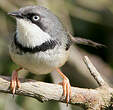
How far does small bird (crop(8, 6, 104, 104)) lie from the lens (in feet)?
14.4

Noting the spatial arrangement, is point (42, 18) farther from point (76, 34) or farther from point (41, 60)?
point (76, 34)

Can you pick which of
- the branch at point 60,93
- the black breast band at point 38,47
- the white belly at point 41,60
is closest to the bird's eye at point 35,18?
the black breast band at point 38,47

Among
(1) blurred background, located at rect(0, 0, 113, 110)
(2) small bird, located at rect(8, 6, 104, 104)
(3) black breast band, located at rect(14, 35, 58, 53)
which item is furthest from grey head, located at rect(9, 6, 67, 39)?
(1) blurred background, located at rect(0, 0, 113, 110)

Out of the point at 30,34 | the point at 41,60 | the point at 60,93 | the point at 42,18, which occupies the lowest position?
the point at 60,93

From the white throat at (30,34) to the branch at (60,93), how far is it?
21.4 inches

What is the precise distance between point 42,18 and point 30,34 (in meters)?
0.32

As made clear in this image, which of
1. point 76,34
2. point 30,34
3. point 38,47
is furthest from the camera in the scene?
point 76,34

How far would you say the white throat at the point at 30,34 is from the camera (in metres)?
4.37

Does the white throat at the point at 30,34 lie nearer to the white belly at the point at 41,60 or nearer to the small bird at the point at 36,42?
the small bird at the point at 36,42

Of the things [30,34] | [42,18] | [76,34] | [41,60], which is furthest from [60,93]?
[76,34]

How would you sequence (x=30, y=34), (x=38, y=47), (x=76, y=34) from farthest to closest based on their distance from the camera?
(x=76, y=34)
(x=38, y=47)
(x=30, y=34)

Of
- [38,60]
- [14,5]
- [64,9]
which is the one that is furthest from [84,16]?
[38,60]

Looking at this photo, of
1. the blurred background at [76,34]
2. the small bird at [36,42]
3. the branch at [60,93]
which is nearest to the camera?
the branch at [60,93]

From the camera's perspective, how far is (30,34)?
4402 millimetres
